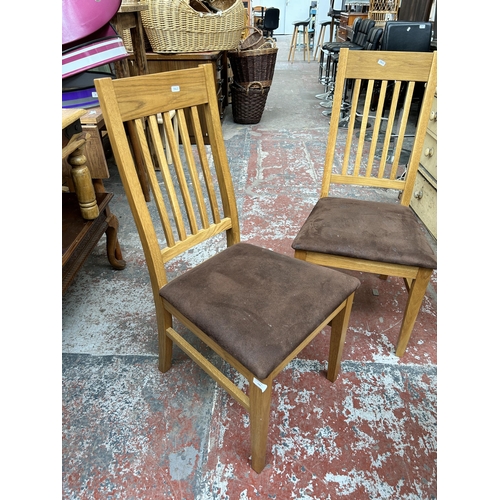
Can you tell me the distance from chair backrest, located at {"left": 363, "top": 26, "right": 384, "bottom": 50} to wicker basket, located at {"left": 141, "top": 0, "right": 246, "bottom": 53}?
4.94 feet

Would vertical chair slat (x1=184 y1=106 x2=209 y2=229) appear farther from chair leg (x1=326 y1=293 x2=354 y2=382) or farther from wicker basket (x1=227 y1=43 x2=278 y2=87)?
wicker basket (x1=227 y1=43 x2=278 y2=87)

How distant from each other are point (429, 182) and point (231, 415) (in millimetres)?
1817

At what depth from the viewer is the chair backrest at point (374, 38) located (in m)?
3.78

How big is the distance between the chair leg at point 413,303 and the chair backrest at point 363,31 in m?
4.13

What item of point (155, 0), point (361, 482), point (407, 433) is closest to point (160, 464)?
point (361, 482)

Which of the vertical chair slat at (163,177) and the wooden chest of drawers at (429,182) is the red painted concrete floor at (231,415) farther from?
the vertical chair slat at (163,177)

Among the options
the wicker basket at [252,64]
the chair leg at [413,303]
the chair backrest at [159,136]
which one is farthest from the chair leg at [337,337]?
the wicker basket at [252,64]

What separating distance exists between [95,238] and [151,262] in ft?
2.31

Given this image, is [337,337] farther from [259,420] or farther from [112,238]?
[112,238]

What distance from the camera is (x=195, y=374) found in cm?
137

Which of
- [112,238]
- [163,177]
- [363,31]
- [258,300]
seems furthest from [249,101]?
[258,300]

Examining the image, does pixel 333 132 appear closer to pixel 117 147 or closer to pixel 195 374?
pixel 117 147

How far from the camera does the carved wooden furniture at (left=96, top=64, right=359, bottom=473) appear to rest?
2.98 feet

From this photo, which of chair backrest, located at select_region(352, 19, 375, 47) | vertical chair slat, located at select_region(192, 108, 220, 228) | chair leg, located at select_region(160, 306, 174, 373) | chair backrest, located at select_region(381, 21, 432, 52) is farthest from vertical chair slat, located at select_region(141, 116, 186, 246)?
chair backrest, located at select_region(352, 19, 375, 47)
